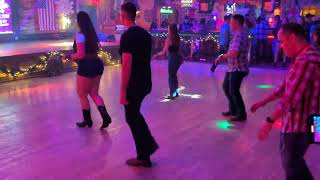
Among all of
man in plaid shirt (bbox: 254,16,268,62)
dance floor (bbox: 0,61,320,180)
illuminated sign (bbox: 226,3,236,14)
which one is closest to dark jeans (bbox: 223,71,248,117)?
dance floor (bbox: 0,61,320,180)

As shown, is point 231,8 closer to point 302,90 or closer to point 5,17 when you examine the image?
point 5,17

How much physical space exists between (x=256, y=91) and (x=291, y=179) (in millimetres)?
5565

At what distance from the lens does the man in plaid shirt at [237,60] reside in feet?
18.6

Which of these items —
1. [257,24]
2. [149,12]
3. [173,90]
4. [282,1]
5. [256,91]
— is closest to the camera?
[173,90]

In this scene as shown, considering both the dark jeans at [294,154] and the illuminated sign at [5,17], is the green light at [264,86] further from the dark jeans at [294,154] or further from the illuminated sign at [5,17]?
the illuminated sign at [5,17]

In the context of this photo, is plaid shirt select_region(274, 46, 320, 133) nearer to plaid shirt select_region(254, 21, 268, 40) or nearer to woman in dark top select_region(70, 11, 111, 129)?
woman in dark top select_region(70, 11, 111, 129)

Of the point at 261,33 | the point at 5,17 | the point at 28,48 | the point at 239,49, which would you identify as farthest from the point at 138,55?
the point at 5,17

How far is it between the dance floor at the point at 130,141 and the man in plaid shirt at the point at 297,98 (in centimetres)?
118

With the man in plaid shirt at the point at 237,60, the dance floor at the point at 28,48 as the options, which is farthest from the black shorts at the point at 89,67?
the dance floor at the point at 28,48

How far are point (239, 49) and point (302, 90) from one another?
120 inches

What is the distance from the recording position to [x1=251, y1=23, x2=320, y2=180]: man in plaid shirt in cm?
266

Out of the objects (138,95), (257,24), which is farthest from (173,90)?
(257,24)

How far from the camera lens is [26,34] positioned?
15414 mm

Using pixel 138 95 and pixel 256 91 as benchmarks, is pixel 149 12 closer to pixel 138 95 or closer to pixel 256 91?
pixel 256 91
